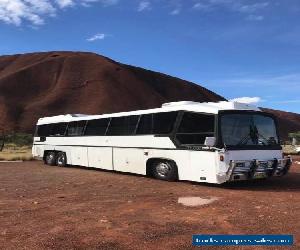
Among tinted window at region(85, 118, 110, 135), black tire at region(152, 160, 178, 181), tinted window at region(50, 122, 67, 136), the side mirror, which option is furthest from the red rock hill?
the side mirror

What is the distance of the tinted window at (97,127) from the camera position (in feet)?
66.1

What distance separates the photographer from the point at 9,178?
57.5ft

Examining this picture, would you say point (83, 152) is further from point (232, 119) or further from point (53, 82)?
point (53, 82)

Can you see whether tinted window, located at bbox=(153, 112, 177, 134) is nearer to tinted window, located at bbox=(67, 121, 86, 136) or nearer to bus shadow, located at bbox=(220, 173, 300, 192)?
bus shadow, located at bbox=(220, 173, 300, 192)

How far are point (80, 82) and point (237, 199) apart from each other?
8715cm

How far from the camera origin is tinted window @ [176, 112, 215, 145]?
14.4 metres

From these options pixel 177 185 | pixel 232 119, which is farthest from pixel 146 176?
pixel 232 119

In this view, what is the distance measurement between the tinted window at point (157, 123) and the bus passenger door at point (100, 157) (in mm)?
2545

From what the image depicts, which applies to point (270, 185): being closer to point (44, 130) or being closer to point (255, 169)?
point (255, 169)

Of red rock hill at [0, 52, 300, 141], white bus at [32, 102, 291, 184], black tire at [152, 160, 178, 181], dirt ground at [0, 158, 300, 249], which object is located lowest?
dirt ground at [0, 158, 300, 249]

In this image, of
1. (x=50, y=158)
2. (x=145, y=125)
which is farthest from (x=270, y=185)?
(x=50, y=158)

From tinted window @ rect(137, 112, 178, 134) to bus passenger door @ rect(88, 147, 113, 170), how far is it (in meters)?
2.54

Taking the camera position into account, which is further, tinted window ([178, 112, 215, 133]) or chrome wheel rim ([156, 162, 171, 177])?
chrome wheel rim ([156, 162, 171, 177])

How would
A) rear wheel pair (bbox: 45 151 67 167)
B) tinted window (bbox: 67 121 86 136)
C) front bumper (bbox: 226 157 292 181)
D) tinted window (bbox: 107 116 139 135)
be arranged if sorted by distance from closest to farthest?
front bumper (bbox: 226 157 292 181), tinted window (bbox: 107 116 139 135), tinted window (bbox: 67 121 86 136), rear wheel pair (bbox: 45 151 67 167)
